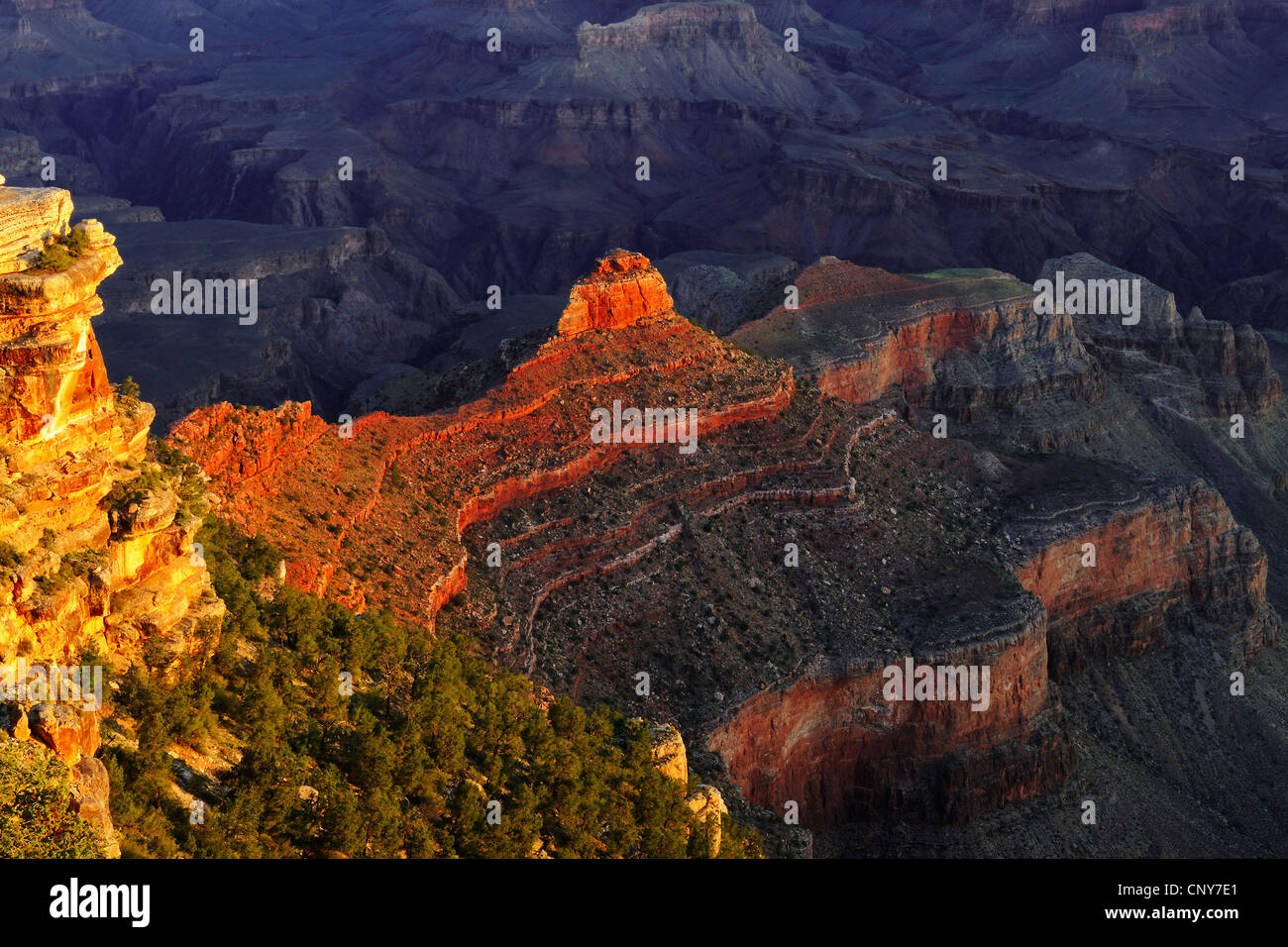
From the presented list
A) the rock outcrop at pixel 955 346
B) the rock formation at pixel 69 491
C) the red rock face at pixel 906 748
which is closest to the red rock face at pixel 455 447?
the red rock face at pixel 906 748

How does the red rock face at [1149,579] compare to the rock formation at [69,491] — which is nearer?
the rock formation at [69,491]

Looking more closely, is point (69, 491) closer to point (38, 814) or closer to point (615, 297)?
point (38, 814)

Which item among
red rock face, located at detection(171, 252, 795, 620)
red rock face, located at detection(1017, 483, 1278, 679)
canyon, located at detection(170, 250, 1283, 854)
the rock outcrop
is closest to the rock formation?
canyon, located at detection(170, 250, 1283, 854)

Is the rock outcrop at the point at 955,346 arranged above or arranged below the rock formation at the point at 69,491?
above

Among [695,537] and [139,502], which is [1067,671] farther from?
[139,502]

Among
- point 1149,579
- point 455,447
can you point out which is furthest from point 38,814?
point 1149,579

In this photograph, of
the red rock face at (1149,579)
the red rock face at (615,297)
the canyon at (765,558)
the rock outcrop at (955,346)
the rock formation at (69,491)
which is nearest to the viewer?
the rock formation at (69,491)

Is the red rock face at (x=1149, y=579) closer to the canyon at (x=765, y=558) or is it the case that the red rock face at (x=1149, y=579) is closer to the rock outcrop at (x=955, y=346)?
the canyon at (x=765, y=558)

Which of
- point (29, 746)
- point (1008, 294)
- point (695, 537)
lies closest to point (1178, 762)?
point (695, 537)
